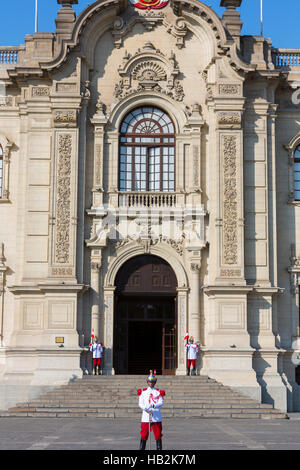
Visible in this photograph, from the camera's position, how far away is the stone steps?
27.2 metres

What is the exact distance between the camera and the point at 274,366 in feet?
104

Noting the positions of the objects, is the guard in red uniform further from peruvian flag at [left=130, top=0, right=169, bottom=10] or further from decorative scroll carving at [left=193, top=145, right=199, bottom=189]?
peruvian flag at [left=130, top=0, right=169, bottom=10]

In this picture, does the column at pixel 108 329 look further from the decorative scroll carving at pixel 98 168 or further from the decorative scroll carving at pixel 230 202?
the decorative scroll carving at pixel 230 202

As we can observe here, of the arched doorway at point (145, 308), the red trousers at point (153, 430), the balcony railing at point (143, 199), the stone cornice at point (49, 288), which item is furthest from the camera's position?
the balcony railing at point (143, 199)

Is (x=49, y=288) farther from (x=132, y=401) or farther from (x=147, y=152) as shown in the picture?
(x=147, y=152)

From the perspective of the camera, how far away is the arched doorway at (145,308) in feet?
109

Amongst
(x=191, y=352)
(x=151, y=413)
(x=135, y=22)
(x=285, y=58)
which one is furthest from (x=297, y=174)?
(x=151, y=413)

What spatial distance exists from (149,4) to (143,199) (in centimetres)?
877

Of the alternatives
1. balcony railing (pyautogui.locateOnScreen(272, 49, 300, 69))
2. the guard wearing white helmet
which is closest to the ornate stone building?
balcony railing (pyautogui.locateOnScreen(272, 49, 300, 69))

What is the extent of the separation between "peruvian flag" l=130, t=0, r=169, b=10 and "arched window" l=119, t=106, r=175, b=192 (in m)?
4.59

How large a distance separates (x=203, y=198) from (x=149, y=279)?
418 cm

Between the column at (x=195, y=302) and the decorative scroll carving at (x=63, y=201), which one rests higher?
the decorative scroll carving at (x=63, y=201)

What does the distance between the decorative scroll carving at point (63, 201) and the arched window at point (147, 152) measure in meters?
2.47

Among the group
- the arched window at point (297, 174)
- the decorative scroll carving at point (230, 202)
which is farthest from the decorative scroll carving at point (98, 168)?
the arched window at point (297, 174)
